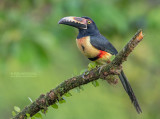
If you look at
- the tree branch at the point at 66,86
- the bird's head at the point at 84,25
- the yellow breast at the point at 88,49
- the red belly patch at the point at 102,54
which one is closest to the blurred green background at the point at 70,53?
the bird's head at the point at 84,25

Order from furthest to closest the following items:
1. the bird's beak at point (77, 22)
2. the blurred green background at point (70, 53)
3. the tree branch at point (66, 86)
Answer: the blurred green background at point (70, 53) < the bird's beak at point (77, 22) < the tree branch at point (66, 86)

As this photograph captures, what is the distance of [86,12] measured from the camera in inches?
250

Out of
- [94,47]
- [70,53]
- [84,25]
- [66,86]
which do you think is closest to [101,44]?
[94,47]

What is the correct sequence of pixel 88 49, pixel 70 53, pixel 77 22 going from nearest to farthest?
pixel 88 49
pixel 77 22
pixel 70 53

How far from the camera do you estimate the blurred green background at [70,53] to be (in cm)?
579

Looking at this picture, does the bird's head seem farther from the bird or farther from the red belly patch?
the red belly patch

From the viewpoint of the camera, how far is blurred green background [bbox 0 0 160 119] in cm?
579

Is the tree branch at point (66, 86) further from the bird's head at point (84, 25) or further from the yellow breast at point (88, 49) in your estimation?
the bird's head at point (84, 25)

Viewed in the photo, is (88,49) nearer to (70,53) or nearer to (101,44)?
(101,44)

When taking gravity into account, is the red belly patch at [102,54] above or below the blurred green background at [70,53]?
below

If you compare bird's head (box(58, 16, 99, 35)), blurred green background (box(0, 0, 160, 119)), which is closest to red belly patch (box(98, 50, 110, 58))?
bird's head (box(58, 16, 99, 35))

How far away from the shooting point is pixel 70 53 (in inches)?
371

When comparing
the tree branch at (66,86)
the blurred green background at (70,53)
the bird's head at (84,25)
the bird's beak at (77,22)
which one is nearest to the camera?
the tree branch at (66,86)

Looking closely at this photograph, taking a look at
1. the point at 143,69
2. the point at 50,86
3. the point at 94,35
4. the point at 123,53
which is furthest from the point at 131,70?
the point at 123,53
